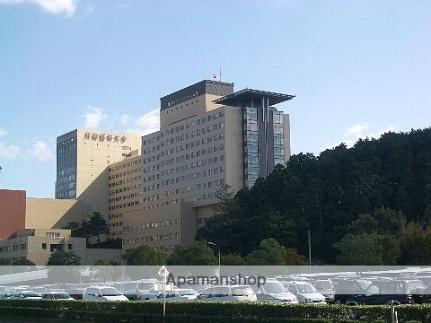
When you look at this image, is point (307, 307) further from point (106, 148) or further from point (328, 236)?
point (106, 148)

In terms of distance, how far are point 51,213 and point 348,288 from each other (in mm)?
119158

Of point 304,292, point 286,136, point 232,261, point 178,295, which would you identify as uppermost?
point 286,136

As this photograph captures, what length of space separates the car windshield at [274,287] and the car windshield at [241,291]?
113cm

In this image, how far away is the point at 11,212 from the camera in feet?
421

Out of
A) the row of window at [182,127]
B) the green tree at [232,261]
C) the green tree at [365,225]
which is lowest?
the green tree at [232,261]


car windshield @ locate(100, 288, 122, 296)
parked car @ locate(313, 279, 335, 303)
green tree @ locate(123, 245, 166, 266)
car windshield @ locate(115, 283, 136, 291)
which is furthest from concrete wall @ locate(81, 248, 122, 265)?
parked car @ locate(313, 279, 335, 303)

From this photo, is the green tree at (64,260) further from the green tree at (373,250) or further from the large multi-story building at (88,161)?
the large multi-story building at (88,161)

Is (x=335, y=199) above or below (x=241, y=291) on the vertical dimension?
above

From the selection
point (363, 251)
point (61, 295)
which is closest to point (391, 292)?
point (61, 295)

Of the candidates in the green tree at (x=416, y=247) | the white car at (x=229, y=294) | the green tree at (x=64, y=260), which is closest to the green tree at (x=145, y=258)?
the green tree at (x=64, y=260)

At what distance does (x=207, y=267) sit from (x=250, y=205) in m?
33.4

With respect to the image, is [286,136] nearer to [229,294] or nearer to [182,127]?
[182,127]

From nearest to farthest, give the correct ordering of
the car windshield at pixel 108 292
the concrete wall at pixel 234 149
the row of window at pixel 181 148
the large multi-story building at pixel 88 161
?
the car windshield at pixel 108 292 → the concrete wall at pixel 234 149 → the row of window at pixel 181 148 → the large multi-story building at pixel 88 161

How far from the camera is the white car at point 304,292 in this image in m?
28.8
